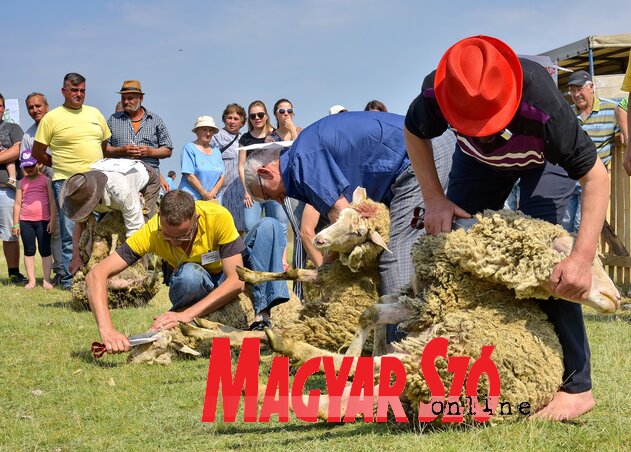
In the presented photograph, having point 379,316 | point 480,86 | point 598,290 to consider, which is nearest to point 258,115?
point 379,316

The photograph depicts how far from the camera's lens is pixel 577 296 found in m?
2.97

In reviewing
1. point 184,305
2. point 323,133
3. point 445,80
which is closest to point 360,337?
point 445,80

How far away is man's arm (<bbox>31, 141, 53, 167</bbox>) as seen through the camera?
28.5 ft

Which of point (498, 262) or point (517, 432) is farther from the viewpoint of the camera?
point (498, 262)

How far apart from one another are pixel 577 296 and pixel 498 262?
33 cm

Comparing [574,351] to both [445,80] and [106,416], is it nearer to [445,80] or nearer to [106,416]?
[445,80]

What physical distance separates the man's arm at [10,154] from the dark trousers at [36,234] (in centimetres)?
93

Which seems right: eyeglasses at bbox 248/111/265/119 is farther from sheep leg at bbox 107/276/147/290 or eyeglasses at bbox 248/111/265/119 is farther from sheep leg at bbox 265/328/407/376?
sheep leg at bbox 265/328/407/376

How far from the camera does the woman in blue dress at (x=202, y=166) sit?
8.96m

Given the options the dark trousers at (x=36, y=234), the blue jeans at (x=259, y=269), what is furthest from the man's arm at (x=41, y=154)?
the blue jeans at (x=259, y=269)

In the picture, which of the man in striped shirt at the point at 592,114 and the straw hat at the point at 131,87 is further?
the straw hat at the point at 131,87

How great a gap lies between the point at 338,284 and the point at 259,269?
1.26m

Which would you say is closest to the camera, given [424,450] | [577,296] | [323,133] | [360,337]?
[424,450]

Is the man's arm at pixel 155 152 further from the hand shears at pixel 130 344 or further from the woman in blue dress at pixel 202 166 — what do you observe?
the hand shears at pixel 130 344
